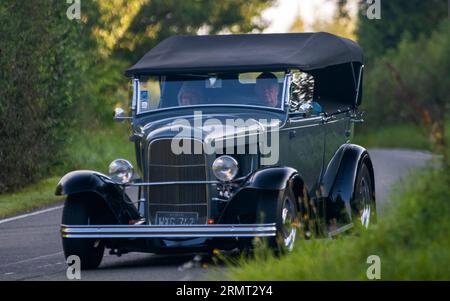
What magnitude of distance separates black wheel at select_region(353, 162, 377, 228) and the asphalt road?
0.67 metres

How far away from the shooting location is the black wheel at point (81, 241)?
41.9 feet

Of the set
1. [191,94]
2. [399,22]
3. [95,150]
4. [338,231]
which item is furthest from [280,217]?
[399,22]

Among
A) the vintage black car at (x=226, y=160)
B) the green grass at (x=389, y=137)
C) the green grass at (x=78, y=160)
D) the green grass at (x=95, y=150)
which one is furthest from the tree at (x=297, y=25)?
the vintage black car at (x=226, y=160)

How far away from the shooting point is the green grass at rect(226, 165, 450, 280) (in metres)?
9.47

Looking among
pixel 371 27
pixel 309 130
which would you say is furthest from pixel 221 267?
pixel 371 27

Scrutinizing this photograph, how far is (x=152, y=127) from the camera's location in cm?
1327

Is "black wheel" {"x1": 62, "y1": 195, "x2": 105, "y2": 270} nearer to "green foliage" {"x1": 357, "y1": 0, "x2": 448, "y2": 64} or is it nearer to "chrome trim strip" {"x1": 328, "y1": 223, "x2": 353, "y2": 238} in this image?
"chrome trim strip" {"x1": 328, "y1": 223, "x2": 353, "y2": 238}

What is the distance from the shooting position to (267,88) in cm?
1404

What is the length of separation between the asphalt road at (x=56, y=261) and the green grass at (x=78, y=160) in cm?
285

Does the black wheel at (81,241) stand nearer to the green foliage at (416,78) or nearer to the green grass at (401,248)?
the green grass at (401,248)

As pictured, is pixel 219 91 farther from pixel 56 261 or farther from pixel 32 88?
pixel 32 88
